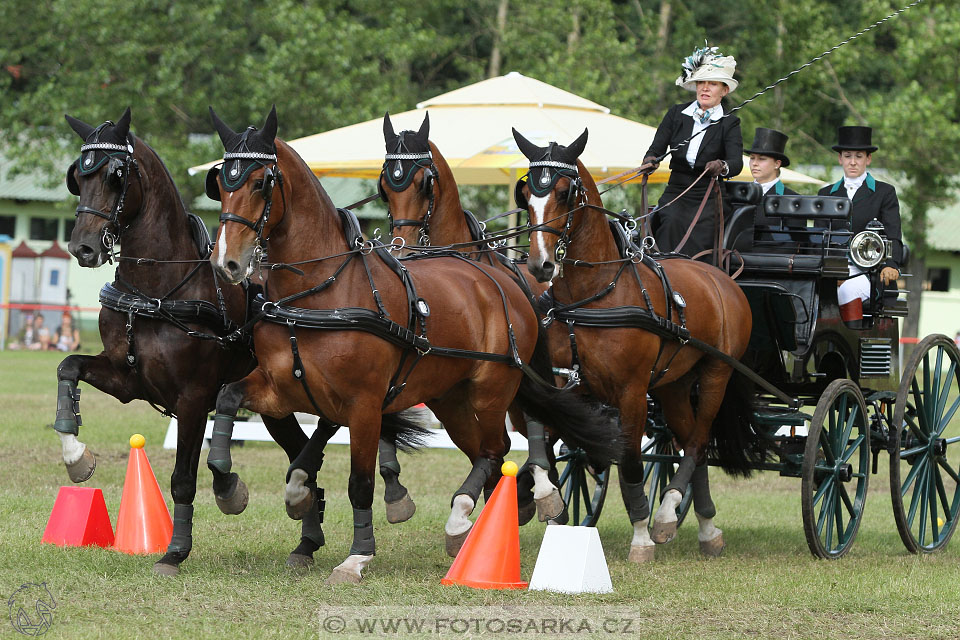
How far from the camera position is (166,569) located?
19.7ft

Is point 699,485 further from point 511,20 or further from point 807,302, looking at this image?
point 511,20

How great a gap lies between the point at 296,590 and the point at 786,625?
2.18 meters

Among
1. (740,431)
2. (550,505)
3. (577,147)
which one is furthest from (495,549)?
(740,431)

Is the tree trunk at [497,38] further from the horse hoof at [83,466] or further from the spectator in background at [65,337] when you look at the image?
the horse hoof at [83,466]

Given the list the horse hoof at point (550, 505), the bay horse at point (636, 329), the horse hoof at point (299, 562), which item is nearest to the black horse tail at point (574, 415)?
the bay horse at point (636, 329)

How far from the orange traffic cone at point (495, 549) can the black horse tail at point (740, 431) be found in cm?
230

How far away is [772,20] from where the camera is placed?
3136 cm

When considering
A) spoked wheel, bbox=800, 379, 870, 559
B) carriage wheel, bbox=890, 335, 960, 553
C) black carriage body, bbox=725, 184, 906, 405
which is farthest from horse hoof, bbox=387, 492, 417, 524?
carriage wheel, bbox=890, 335, 960, 553

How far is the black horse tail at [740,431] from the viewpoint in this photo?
309 inches

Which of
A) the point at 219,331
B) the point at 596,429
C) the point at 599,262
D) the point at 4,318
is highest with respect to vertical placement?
the point at 599,262

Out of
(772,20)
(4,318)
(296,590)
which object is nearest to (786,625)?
(296,590)

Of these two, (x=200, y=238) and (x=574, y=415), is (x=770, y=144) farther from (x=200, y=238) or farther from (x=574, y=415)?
(x=200, y=238)

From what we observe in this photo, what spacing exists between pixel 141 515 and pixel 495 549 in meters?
2.14

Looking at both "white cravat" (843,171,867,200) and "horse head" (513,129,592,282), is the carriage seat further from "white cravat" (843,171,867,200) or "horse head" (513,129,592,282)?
"white cravat" (843,171,867,200)
